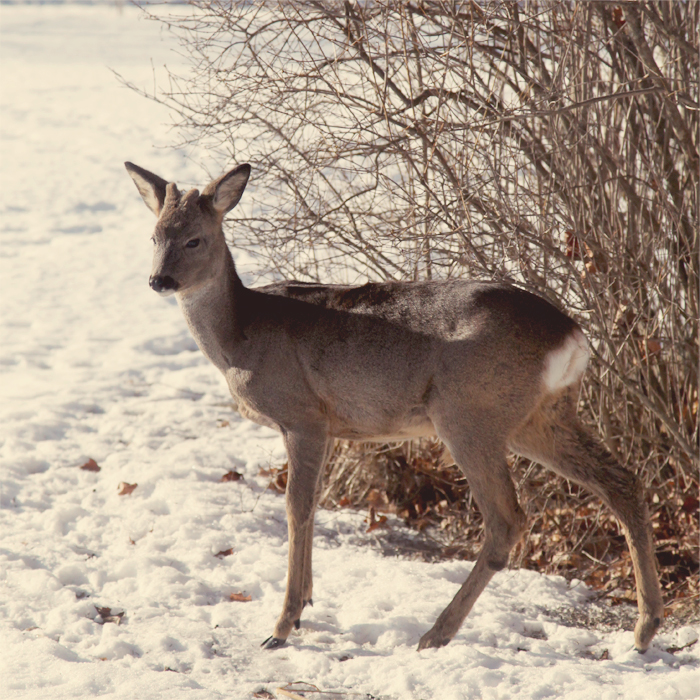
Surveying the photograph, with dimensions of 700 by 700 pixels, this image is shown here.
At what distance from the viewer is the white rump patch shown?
4.13m

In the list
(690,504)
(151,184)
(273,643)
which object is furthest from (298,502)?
(690,504)

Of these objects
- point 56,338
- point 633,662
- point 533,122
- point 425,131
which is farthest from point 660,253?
point 56,338

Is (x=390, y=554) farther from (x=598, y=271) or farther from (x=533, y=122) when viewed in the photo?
(x=533, y=122)

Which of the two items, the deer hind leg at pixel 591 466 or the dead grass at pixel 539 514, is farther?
the dead grass at pixel 539 514

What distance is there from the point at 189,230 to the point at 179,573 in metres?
2.07

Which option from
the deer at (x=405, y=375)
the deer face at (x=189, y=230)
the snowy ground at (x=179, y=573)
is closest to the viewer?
the snowy ground at (x=179, y=573)

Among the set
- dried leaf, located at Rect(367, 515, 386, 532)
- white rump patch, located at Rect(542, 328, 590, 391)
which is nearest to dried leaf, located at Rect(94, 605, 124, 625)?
dried leaf, located at Rect(367, 515, 386, 532)

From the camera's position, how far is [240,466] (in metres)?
6.63

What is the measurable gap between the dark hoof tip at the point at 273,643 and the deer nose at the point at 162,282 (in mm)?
1898

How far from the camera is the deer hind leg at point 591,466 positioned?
169 inches

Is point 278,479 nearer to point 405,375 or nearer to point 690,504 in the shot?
point 405,375

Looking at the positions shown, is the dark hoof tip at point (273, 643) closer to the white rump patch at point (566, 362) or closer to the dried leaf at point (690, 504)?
the white rump patch at point (566, 362)

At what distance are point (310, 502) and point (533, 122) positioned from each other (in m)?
2.54

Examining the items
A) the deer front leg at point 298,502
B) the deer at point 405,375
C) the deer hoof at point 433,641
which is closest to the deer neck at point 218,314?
the deer at point 405,375
